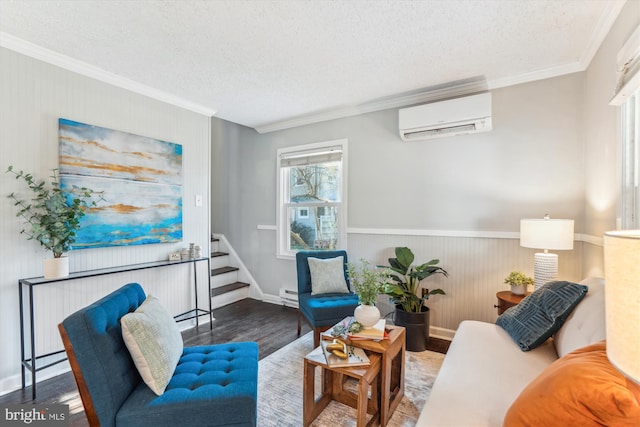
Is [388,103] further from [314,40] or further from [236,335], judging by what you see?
[236,335]

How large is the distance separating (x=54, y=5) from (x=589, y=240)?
158 inches

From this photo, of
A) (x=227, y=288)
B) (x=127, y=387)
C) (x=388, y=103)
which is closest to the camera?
Result: (x=127, y=387)

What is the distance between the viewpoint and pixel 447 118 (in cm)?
284

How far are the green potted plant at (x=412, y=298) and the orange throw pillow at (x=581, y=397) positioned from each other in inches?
63.5

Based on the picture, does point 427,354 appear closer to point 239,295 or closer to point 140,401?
point 140,401

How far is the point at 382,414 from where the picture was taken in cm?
173

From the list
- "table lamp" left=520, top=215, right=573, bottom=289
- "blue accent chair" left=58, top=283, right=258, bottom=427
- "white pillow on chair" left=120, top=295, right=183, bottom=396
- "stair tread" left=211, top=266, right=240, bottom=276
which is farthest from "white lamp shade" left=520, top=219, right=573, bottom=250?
"stair tread" left=211, top=266, right=240, bottom=276

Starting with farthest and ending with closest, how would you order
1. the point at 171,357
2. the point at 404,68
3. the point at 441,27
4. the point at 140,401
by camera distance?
the point at 404,68, the point at 441,27, the point at 171,357, the point at 140,401

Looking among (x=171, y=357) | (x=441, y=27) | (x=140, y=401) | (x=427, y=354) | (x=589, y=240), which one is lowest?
(x=427, y=354)

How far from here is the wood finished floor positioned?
2.08 meters

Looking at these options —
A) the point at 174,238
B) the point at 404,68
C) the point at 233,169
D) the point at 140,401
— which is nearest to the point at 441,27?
the point at 404,68

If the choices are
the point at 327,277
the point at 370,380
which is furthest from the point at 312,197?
the point at 370,380

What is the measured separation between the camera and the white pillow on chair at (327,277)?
10.1 feet

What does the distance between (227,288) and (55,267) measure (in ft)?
7.41
